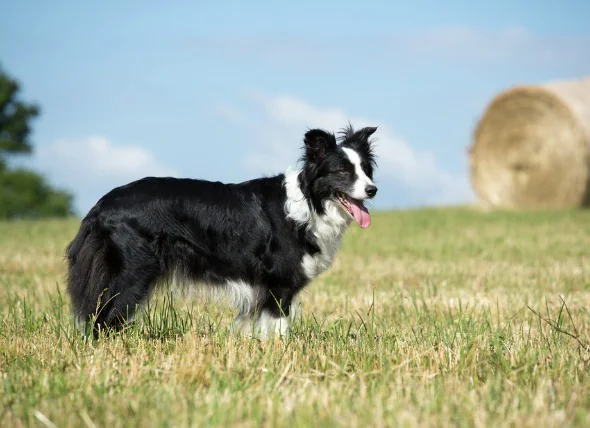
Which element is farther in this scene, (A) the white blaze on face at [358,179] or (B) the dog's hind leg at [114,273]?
(A) the white blaze on face at [358,179]

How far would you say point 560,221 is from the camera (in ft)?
47.0

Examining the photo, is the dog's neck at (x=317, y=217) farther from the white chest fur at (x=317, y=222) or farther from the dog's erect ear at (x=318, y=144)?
the dog's erect ear at (x=318, y=144)

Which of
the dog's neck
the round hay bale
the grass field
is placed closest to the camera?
the grass field

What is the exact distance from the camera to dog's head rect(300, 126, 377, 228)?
5.31 metres

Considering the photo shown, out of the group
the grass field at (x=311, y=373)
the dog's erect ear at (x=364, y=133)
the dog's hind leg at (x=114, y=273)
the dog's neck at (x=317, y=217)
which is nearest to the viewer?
the grass field at (x=311, y=373)

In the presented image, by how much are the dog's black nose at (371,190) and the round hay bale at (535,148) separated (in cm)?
1158

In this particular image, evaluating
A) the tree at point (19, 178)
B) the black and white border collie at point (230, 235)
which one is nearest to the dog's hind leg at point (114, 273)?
the black and white border collie at point (230, 235)

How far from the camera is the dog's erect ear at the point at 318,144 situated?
530 cm

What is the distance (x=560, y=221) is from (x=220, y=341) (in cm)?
1121

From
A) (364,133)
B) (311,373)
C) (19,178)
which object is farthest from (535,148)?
(19,178)

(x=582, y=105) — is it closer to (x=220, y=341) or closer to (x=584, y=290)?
(x=584, y=290)

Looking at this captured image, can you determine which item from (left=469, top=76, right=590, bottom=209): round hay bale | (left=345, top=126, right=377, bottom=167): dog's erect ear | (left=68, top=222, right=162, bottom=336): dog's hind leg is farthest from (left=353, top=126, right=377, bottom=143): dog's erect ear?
(left=469, top=76, right=590, bottom=209): round hay bale

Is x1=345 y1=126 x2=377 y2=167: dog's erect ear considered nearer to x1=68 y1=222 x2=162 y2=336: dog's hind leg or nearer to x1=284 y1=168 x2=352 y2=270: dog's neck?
x1=284 y1=168 x2=352 y2=270: dog's neck

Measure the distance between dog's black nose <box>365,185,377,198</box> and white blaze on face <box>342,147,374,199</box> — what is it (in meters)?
0.02
